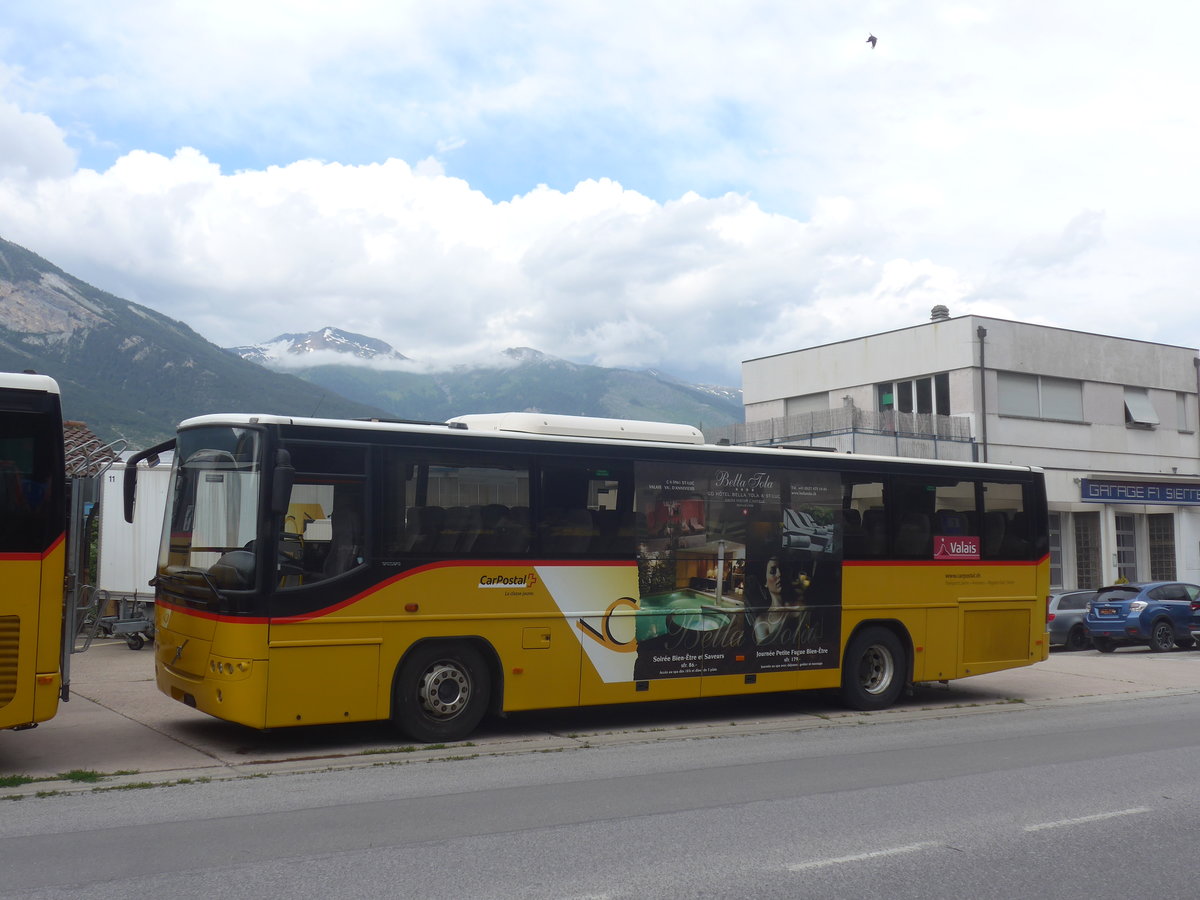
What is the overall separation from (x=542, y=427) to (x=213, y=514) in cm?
327

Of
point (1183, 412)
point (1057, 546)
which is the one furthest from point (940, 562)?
point (1183, 412)

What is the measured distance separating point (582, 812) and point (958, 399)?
26.1 metres

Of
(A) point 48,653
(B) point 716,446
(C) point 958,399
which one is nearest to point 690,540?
(B) point 716,446

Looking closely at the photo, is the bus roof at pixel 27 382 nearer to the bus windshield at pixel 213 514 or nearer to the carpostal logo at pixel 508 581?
the bus windshield at pixel 213 514

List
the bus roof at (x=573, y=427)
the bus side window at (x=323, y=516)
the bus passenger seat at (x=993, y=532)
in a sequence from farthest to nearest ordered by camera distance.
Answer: the bus passenger seat at (x=993, y=532)
the bus roof at (x=573, y=427)
the bus side window at (x=323, y=516)

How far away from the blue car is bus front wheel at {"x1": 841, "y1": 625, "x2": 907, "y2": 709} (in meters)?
12.0

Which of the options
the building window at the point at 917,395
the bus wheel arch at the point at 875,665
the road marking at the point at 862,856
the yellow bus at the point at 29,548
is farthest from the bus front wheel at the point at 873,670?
the building window at the point at 917,395

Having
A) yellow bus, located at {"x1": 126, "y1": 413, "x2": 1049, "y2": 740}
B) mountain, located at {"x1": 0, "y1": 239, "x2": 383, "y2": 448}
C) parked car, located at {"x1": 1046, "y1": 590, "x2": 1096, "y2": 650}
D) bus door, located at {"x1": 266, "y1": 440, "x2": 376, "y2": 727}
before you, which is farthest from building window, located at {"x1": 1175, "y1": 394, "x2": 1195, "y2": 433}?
mountain, located at {"x1": 0, "y1": 239, "x2": 383, "y2": 448}

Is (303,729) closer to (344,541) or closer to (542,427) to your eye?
(344,541)

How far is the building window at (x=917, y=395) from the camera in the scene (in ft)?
105

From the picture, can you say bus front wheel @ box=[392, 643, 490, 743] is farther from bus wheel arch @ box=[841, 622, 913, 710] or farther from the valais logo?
the valais logo

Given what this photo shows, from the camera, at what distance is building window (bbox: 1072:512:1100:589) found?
109ft

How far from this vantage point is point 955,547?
14.3 m

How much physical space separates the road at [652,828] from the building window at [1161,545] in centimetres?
2575
